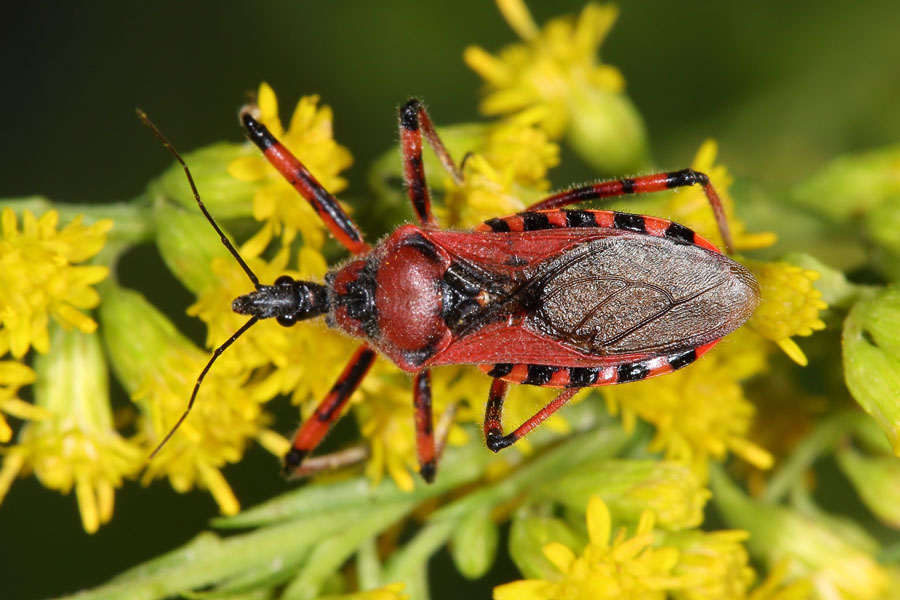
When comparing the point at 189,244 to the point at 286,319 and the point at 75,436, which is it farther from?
the point at 75,436

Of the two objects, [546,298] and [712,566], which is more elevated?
[546,298]

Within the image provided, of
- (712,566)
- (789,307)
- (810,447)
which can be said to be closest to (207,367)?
(712,566)

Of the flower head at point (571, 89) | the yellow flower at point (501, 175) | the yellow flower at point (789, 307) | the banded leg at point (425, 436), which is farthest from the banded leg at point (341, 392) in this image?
the flower head at point (571, 89)

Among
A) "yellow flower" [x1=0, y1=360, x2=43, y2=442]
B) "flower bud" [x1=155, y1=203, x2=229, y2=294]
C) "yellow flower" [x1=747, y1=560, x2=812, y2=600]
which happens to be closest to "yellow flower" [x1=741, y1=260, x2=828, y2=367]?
"yellow flower" [x1=747, y1=560, x2=812, y2=600]

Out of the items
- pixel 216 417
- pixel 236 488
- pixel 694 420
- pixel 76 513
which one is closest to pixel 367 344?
pixel 216 417

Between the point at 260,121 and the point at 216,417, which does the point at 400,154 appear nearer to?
the point at 260,121

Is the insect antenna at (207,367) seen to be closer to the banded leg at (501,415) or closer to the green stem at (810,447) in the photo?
the banded leg at (501,415)
